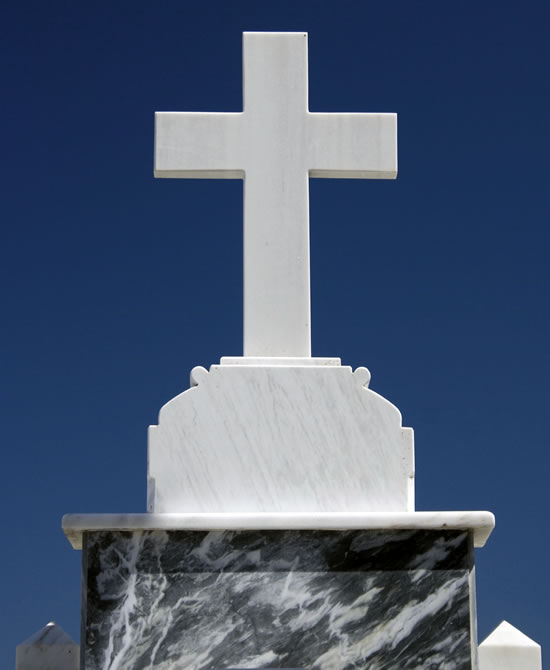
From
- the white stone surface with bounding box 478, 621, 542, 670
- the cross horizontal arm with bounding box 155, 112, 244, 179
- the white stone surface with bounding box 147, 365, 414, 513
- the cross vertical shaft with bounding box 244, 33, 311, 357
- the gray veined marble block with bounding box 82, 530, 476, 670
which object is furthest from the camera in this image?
the white stone surface with bounding box 478, 621, 542, 670

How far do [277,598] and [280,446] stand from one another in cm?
82

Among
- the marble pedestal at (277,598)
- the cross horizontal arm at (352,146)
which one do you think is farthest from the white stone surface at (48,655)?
the cross horizontal arm at (352,146)

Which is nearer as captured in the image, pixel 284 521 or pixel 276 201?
pixel 284 521

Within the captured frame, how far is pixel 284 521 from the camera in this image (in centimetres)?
604

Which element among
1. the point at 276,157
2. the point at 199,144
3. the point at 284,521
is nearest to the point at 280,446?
the point at 284,521

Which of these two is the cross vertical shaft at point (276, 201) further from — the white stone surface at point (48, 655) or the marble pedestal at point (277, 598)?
the white stone surface at point (48, 655)

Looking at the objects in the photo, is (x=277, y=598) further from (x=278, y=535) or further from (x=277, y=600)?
(x=278, y=535)

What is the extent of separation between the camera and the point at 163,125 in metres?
7.04

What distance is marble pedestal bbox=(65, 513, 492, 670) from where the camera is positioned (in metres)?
5.96

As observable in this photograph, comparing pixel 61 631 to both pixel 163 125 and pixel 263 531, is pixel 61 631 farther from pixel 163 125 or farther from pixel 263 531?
pixel 163 125

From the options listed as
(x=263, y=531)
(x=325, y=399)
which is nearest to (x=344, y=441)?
(x=325, y=399)

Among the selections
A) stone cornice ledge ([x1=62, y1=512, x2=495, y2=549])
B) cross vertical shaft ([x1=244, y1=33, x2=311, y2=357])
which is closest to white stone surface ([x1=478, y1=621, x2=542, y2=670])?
stone cornice ledge ([x1=62, y1=512, x2=495, y2=549])

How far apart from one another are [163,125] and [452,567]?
10.3ft

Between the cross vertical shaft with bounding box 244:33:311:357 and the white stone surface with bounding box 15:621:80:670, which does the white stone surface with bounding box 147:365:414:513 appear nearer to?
the cross vertical shaft with bounding box 244:33:311:357
